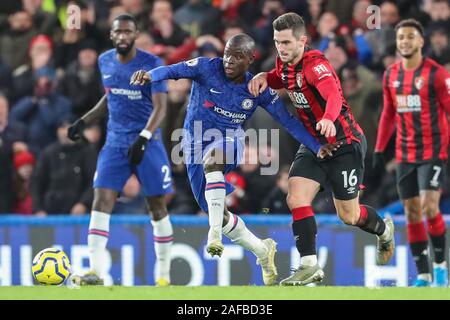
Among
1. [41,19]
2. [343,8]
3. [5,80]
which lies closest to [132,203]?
[5,80]

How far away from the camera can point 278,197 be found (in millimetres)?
12898

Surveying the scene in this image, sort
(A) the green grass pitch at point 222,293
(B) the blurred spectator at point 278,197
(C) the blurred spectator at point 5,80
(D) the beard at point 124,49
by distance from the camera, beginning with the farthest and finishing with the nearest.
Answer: (C) the blurred spectator at point 5,80
(B) the blurred spectator at point 278,197
(D) the beard at point 124,49
(A) the green grass pitch at point 222,293

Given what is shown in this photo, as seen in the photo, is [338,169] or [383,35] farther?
[383,35]

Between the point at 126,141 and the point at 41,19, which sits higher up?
the point at 41,19


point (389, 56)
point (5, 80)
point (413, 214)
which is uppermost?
point (389, 56)

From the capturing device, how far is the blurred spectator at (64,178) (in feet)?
43.5

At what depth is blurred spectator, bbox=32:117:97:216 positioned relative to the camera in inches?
523

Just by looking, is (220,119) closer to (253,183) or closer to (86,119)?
(86,119)

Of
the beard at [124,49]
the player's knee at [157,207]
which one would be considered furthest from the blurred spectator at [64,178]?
the beard at [124,49]

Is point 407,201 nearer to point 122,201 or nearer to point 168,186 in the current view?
point 168,186

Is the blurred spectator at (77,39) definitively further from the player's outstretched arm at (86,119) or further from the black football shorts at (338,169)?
the black football shorts at (338,169)

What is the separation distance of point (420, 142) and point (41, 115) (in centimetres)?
473
